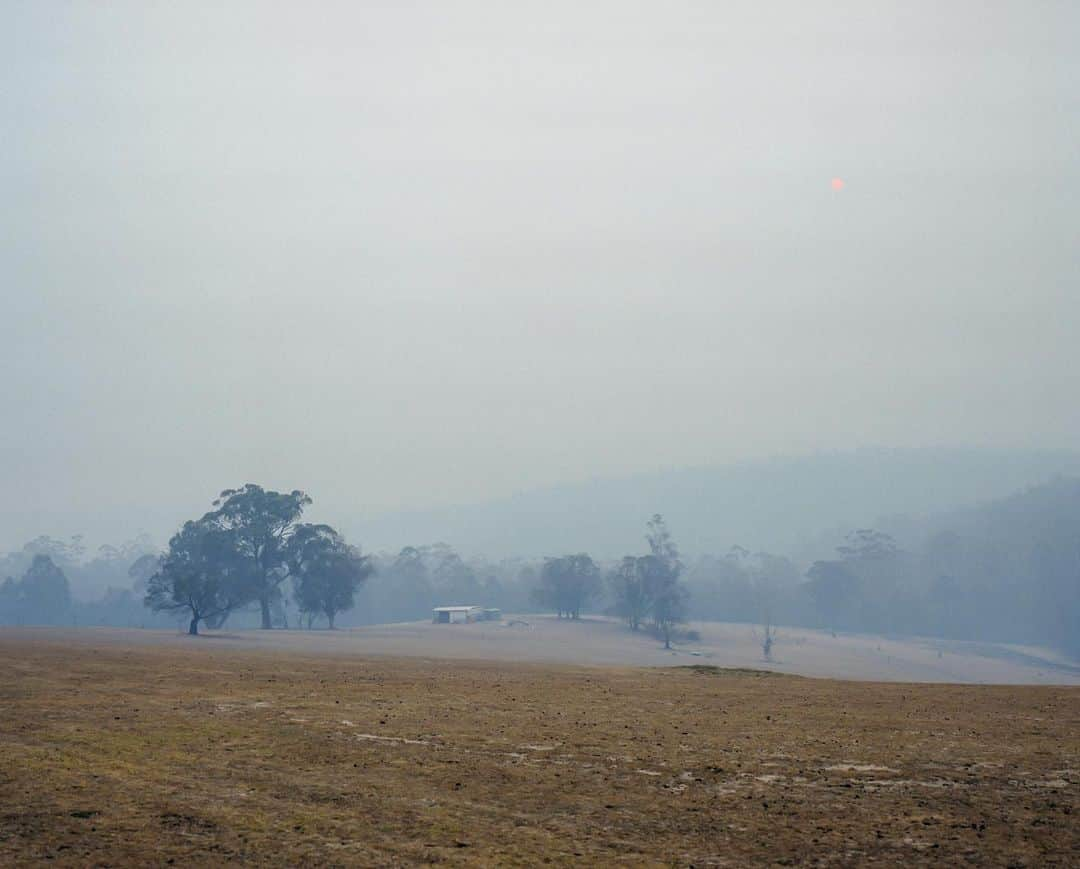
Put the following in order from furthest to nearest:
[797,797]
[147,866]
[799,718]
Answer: [799,718]
[797,797]
[147,866]

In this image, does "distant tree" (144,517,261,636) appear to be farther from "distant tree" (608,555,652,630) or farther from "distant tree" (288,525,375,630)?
"distant tree" (608,555,652,630)

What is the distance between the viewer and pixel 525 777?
65.1ft

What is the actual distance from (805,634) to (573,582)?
50.3 meters

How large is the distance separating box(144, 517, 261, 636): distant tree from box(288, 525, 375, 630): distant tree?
645 cm

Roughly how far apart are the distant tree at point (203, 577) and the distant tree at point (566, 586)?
2221 inches

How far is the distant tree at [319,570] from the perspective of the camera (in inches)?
5197

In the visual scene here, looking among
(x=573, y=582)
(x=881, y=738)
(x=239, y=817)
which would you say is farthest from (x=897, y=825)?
(x=573, y=582)

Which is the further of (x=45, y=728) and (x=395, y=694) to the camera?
(x=395, y=694)

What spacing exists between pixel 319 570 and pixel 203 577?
31.0 meters

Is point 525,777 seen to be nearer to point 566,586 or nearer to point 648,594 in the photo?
point 648,594

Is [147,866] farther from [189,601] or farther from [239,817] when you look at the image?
[189,601]

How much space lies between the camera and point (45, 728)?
24000 millimetres

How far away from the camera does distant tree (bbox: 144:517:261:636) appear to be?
9619cm

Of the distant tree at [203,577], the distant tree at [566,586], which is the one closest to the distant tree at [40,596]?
the distant tree at [203,577]
